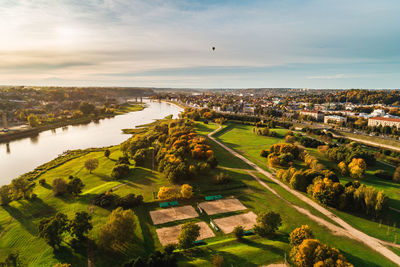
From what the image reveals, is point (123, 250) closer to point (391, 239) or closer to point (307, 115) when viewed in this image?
point (391, 239)

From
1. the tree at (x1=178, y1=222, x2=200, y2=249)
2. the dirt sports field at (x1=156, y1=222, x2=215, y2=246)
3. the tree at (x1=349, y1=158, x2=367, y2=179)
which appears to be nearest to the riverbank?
the dirt sports field at (x1=156, y1=222, x2=215, y2=246)

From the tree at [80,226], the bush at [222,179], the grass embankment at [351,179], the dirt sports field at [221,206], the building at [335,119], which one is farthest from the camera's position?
→ the building at [335,119]

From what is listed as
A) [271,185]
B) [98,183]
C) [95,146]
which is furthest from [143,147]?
[271,185]

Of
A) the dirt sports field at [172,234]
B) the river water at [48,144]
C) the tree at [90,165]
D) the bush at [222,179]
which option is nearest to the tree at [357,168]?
the bush at [222,179]

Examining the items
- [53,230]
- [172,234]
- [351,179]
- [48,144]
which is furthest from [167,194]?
[48,144]

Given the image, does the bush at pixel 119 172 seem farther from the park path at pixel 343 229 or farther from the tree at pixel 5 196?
the park path at pixel 343 229

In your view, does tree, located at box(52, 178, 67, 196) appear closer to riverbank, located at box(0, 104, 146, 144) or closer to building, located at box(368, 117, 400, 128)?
riverbank, located at box(0, 104, 146, 144)
